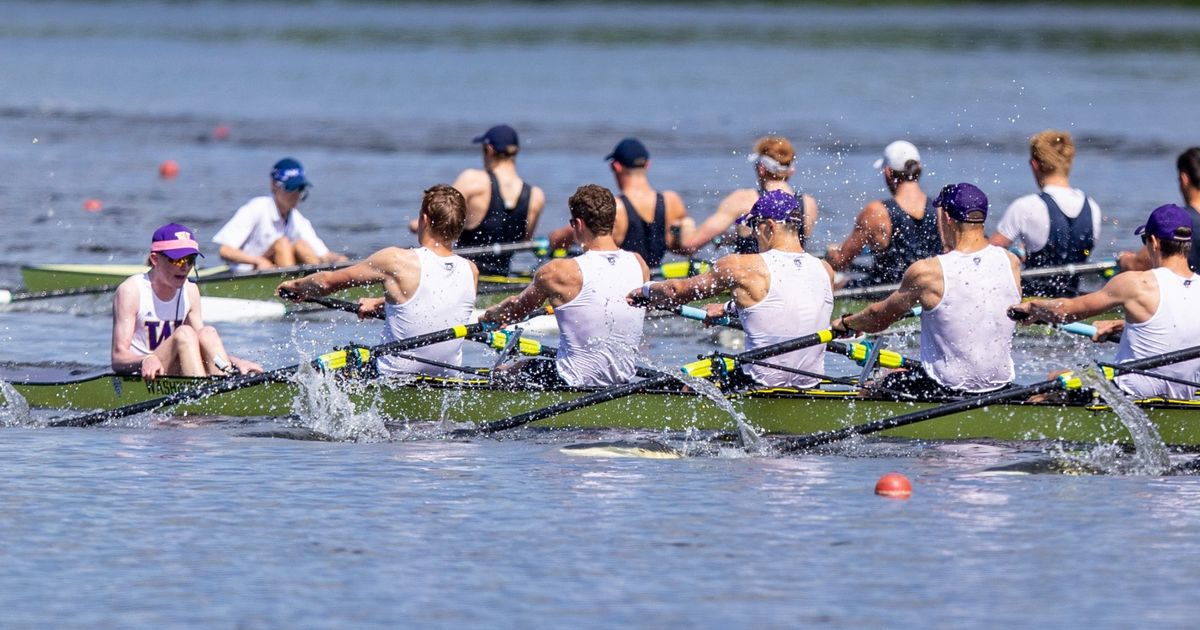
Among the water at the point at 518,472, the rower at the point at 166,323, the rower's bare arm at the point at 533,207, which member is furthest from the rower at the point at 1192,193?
the rower at the point at 166,323

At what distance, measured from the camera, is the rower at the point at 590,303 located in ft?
37.2

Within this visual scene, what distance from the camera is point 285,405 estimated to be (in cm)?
1182

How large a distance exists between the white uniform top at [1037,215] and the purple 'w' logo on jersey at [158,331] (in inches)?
252

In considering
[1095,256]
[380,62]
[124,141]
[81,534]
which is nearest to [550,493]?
[81,534]

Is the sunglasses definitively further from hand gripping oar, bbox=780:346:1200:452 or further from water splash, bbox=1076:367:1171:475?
water splash, bbox=1076:367:1171:475

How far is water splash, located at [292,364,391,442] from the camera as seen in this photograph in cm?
1160

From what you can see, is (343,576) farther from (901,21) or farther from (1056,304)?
(901,21)

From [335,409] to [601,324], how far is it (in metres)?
1.70

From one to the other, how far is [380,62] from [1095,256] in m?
36.5

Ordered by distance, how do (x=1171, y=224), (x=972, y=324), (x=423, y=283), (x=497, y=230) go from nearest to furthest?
1. (x=1171, y=224)
2. (x=972, y=324)
3. (x=423, y=283)
4. (x=497, y=230)

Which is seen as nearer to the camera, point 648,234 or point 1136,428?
point 1136,428

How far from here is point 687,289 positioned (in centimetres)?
1138

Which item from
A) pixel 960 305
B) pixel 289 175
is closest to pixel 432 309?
pixel 960 305

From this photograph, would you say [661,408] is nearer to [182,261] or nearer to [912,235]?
[182,261]
